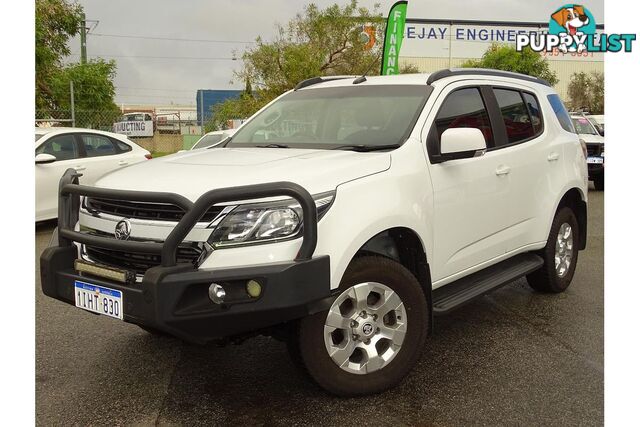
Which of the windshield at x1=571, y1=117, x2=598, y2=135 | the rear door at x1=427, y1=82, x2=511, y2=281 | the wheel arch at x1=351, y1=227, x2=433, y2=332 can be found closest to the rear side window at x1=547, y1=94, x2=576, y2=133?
the rear door at x1=427, y1=82, x2=511, y2=281

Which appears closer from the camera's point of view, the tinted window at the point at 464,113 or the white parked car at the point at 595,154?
the tinted window at the point at 464,113

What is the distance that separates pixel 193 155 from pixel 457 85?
189 cm

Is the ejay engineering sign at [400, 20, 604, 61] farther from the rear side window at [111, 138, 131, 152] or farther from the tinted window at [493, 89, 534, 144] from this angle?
the tinted window at [493, 89, 534, 144]

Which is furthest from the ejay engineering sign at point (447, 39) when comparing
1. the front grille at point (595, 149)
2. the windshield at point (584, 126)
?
the front grille at point (595, 149)

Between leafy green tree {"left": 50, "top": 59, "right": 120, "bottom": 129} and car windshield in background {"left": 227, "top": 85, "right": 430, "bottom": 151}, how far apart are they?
15945mm

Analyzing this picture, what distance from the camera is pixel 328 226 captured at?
296cm

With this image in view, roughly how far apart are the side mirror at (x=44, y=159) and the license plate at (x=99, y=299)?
19.3 feet

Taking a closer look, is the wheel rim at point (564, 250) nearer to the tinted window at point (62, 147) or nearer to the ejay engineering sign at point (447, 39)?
the tinted window at point (62, 147)

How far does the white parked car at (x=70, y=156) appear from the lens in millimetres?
8555

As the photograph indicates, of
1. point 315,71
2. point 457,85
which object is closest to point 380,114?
point 457,85

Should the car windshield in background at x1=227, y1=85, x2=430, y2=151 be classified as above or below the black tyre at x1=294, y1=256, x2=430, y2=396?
above

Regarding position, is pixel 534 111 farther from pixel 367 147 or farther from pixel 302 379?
pixel 302 379

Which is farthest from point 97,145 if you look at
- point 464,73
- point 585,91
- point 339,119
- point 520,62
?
point 585,91

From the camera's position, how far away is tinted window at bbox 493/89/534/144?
4684 millimetres
